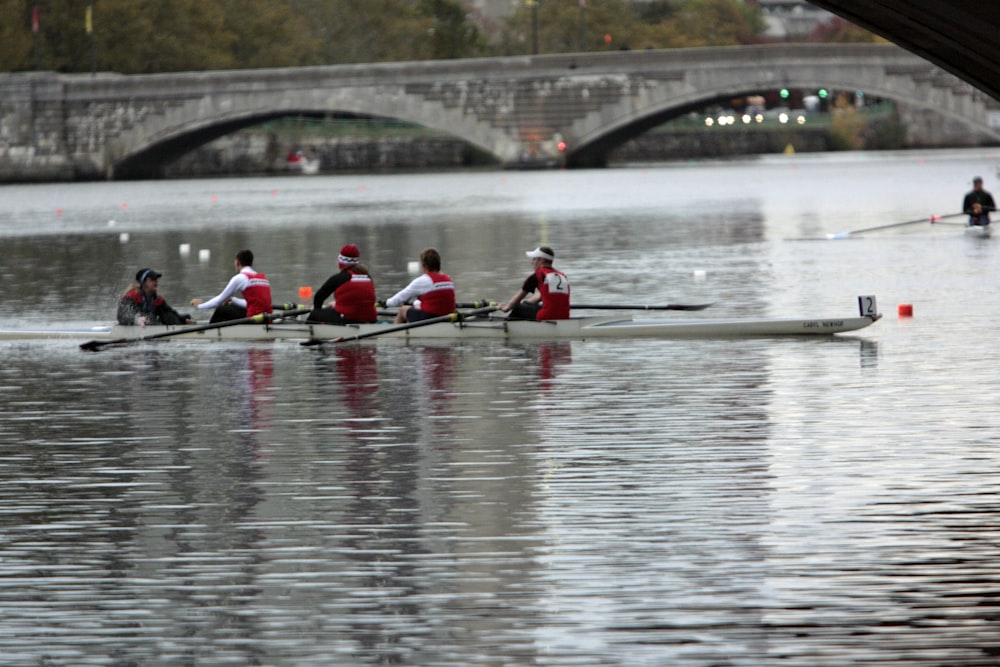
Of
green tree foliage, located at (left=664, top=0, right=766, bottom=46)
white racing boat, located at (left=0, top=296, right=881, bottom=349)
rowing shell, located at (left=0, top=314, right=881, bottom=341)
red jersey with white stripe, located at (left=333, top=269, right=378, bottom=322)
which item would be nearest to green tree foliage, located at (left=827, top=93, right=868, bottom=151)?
green tree foliage, located at (left=664, top=0, right=766, bottom=46)

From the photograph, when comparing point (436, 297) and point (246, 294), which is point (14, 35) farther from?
point (436, 297)

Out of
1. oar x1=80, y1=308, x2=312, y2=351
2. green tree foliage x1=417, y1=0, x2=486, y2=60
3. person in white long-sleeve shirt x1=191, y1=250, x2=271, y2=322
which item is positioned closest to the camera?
oar x1=80, y1=308, x2=312, y2=351

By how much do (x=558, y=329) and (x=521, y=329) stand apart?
40 centimetres

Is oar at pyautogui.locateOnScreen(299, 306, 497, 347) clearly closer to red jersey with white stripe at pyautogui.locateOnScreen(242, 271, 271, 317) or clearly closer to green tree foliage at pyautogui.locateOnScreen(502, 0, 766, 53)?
red jersey with white stripe at pyautogui.locateOnScreen(242, 271, 271, 317)

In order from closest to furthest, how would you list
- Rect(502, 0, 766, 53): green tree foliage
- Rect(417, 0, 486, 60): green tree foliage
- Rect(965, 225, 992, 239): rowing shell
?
Rect(965, 225, 992, 239): rowing shell → Rect(417, 0, 486, 60): green tree foliage → Rect(502, 0, 766, 53): green tree foliage

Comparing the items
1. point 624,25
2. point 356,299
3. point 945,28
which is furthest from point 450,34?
point 945,28

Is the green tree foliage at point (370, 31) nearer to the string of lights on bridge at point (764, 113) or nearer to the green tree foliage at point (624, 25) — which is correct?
the green tree foliage at point (624, 25)

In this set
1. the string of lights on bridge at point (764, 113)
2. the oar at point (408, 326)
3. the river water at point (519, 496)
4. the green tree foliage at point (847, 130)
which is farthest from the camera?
the string of lights on bridge at point (764, 113)

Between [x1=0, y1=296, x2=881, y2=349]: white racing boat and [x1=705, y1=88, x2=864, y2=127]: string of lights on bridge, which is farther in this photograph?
[x1=705, y1=88, x2=864, y2=127]: string of lights on bridge

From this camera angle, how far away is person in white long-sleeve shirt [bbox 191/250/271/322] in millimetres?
21375

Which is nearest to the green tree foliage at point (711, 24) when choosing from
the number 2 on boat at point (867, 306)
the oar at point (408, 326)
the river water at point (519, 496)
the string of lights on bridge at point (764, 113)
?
the string of lights on bridge at point (764, 113)

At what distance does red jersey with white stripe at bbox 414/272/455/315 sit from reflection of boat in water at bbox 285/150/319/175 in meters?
82.5

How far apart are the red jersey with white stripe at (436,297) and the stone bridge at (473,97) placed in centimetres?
5937

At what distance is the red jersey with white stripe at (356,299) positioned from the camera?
20.9 m
